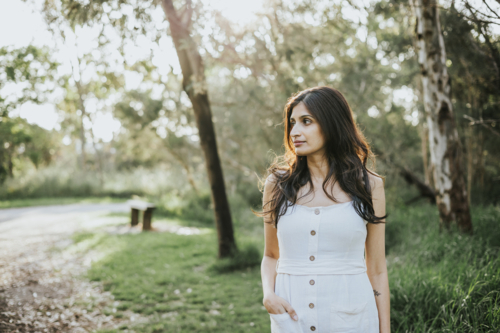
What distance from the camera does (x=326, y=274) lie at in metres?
1.82

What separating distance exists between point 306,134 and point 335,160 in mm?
265

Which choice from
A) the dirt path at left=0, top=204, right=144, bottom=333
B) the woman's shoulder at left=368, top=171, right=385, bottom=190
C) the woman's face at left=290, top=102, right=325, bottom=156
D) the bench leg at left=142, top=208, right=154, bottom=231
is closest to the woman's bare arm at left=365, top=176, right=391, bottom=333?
the woman's shoulder at left=368, top=171, right=385, bottom=190

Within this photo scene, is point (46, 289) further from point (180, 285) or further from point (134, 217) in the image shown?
point (134, 217)

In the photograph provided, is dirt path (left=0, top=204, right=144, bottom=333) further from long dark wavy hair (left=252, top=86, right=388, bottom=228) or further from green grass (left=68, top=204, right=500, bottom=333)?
long dark wavy hair (left=252, top=86, right=388, bottom=228)

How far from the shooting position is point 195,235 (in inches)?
392

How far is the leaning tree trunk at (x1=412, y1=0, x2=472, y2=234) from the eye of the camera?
19.1 feet

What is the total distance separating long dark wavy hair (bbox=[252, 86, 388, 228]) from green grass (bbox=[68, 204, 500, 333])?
1.92m

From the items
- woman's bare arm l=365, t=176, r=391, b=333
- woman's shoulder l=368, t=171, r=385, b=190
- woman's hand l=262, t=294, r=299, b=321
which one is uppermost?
woman's shoulder l=368, t=171, r=385, b=190

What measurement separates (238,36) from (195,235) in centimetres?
580

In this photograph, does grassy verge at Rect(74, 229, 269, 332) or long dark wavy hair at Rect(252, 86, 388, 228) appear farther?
grassy verge at Rect(74, 229, 269, 332)

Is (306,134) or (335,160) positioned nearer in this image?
(306,134)

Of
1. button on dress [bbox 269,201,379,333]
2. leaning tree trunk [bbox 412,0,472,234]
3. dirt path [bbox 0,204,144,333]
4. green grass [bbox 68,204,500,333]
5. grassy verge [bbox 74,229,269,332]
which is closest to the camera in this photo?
button on dress [bbox 269,201,379,333]

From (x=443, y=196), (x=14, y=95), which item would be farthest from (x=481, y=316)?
(x=14, y=95)

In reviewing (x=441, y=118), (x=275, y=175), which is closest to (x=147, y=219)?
(x=441, y=118)
